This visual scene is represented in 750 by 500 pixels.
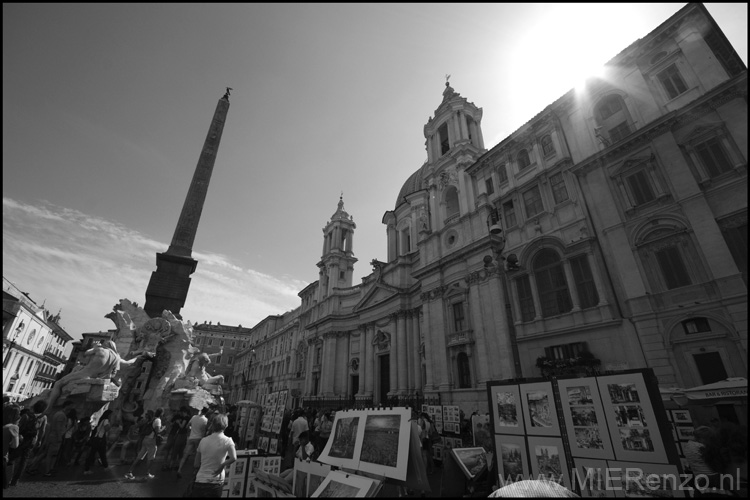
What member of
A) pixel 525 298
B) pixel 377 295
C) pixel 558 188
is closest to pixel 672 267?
pixel 525 298

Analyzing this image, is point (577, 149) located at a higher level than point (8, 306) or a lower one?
higher

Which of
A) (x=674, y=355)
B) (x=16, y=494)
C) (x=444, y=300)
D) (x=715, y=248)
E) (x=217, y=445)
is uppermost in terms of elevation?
(x=444, y=300)

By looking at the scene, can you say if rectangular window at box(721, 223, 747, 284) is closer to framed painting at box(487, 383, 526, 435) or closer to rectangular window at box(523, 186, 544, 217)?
rectangular window at box(523, 186, 544, 217)

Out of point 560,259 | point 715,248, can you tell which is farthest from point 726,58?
point 560,259

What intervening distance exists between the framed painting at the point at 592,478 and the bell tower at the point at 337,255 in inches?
1473

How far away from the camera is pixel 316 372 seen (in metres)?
40.3

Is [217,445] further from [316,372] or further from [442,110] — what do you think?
[316,372]

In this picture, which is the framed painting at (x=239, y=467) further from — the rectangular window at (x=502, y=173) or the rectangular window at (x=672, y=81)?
the rectangular window at (x=672, y=81)

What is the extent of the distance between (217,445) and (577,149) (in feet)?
70.9

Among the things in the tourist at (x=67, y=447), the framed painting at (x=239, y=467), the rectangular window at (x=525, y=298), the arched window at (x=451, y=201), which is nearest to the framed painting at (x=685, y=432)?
the rectangular window at (x=525, y=298)

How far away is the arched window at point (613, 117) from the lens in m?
→ 17.0

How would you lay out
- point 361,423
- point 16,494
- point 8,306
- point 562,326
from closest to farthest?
point 361,423 < point 16,494 < point 562,326 < point 8,306

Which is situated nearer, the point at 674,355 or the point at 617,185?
the point at 674,355

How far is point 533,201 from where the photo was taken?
20156 mm
